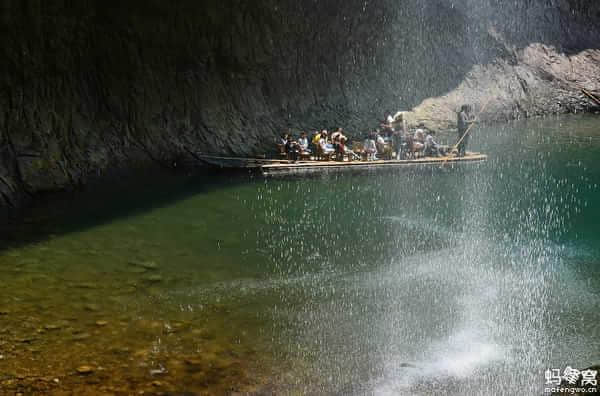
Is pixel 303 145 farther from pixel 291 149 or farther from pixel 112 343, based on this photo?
pixel 112 343

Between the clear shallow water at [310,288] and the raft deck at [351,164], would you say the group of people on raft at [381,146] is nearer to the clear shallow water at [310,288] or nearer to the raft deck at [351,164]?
the raft deck at [351,164]

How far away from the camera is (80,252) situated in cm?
1531

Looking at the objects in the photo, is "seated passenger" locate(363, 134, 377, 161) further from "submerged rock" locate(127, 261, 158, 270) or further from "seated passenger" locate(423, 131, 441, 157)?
"submerged rock" locate(127, 261, 158, 270)

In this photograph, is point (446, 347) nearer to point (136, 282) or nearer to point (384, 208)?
point (136, 282)

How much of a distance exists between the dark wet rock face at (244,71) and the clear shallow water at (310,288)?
2.22m

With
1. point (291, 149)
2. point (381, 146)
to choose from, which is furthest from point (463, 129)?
point (291, 149)

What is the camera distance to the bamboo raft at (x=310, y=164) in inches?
906

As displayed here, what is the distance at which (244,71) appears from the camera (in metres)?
25.9

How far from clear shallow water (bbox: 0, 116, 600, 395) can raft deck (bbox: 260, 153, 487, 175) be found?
1275 millimetres

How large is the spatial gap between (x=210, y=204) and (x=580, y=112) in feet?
84.1

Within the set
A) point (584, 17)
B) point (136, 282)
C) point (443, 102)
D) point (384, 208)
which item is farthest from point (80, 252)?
point (584, 17)

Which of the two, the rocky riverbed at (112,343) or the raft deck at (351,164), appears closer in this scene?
the rocky riverbed at (112,343)

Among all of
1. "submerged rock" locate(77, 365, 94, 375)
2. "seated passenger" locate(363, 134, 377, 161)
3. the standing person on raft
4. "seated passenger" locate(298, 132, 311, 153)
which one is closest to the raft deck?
the standing person on raft

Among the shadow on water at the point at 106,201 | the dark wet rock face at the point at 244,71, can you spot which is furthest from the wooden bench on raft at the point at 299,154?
the shadow on water at the point at 106,201
